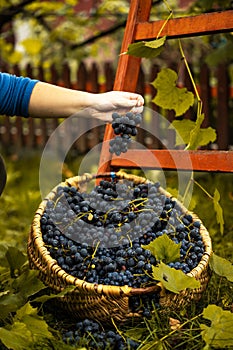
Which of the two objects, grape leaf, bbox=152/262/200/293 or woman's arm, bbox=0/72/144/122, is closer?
grape leaf, bbox=152/262/200/293

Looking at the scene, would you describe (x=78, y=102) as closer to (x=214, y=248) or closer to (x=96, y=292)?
(x=96, y=292)

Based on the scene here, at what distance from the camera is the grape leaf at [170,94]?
88.3 inches

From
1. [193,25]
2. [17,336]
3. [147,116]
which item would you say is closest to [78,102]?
[193,25]

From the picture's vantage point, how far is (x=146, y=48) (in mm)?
2057

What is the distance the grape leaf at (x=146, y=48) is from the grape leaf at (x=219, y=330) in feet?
2.96

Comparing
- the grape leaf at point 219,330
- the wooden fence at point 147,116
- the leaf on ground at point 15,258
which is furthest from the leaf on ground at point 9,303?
the wooden fence at point 147,116

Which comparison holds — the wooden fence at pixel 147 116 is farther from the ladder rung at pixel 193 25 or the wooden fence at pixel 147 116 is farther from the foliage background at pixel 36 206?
the ladder rung at pixel 193 25

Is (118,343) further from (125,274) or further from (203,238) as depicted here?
(203,238)

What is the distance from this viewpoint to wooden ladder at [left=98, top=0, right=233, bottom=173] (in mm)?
2000

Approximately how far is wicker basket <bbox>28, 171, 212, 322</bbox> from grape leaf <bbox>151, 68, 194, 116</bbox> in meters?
0.56

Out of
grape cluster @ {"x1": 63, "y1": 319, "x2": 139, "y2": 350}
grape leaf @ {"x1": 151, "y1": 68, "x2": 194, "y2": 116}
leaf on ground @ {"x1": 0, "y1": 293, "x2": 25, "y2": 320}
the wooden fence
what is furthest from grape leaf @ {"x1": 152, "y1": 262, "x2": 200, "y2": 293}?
the wooden fence

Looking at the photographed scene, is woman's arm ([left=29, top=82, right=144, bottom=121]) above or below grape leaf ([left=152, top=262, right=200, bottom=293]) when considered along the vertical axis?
above

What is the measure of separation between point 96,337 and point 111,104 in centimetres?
78

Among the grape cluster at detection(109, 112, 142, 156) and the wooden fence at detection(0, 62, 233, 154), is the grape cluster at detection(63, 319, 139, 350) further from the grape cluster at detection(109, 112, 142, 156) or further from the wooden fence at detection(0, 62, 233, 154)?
the wooden fence at detection(0, 62, 233, 154)
